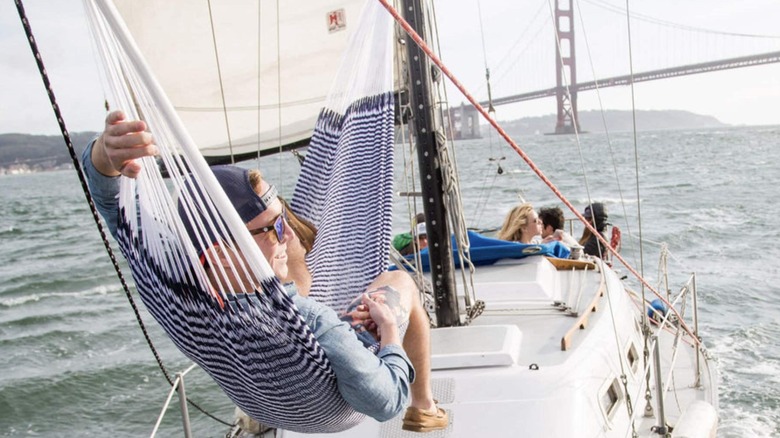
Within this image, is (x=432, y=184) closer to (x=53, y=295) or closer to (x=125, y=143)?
(x=125, y=143)

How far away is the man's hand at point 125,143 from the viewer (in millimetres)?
1739

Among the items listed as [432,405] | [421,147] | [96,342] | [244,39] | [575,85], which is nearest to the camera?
[432,405]

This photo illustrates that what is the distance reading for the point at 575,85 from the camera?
Answer: 42.3 metres

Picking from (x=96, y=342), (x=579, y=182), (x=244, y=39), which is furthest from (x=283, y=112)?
(x=579, y=182)

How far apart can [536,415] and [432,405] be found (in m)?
0.53

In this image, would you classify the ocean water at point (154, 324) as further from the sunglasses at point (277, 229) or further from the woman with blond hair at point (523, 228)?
the sunglasses at point (277, 229)

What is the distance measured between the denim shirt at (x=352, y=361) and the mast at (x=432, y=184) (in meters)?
1.73

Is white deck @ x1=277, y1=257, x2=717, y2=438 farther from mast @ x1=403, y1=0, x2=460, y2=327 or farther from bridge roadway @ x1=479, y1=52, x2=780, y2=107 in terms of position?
bridge roadway @ x1=479, y1=52, x2=780, y2=107

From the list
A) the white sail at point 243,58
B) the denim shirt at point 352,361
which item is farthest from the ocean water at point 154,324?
the denim shirt at point 352,361

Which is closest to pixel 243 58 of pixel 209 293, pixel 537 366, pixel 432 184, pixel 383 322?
pixel 432 184

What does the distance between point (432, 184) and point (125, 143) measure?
214 cm

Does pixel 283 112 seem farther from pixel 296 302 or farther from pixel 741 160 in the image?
pixel 741 160

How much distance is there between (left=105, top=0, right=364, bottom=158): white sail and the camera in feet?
15.6

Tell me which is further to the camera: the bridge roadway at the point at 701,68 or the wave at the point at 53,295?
the bridge roadway at the point at 701,68
